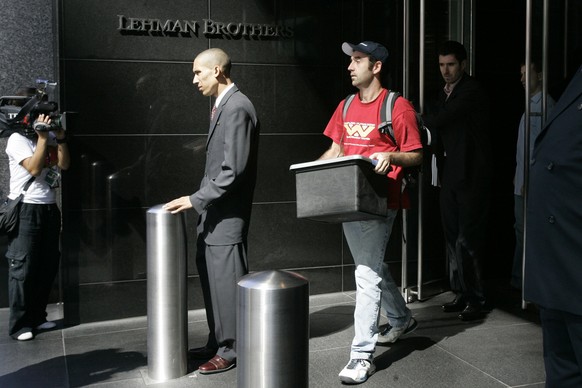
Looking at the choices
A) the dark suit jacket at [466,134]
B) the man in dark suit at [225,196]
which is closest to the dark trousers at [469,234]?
the dark suit jacket at [466,134]

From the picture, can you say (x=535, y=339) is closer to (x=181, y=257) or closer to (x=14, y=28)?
(x=181, y=257)

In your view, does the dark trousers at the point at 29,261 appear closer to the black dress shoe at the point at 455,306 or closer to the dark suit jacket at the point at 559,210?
the black dress shoe at the point at 455,306

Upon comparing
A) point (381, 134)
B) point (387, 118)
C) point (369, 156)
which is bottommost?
point (369, 156)

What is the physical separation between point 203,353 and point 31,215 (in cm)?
196

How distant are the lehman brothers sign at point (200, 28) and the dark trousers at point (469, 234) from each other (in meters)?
2.26

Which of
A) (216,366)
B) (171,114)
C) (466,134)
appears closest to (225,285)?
(216,366)

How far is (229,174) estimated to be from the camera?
16.5 feet

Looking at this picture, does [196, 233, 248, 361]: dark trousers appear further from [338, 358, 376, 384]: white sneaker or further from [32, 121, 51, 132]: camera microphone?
[32, 121, 51, 132]: camera microphone

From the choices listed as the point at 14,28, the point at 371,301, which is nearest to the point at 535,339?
the point at 371,301

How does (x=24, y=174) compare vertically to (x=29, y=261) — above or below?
above

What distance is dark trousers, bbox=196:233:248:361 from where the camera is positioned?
17.1ft

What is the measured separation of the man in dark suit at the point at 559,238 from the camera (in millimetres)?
2953

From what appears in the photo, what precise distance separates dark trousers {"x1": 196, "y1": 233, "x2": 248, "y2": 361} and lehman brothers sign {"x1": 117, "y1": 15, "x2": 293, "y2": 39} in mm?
2510

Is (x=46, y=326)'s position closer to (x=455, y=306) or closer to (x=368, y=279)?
(x=368, y=279)
